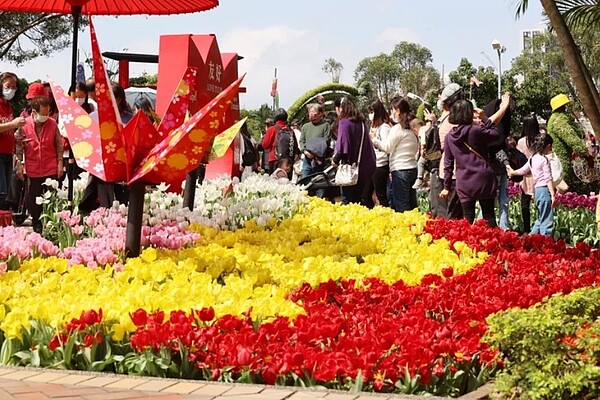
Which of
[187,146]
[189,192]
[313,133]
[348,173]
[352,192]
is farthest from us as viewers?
[313,133]

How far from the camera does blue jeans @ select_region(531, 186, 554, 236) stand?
992 cm

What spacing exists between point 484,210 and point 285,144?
609 centimetres

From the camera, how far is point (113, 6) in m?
7.77

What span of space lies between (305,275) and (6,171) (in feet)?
18.8

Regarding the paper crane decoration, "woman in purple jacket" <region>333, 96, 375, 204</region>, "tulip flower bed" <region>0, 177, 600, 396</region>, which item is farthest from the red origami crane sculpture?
"woman in purple jacket" <region>333, 96, 375, 204</region>

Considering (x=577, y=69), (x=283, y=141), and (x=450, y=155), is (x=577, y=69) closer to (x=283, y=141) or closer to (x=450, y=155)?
(x=450, y=155)

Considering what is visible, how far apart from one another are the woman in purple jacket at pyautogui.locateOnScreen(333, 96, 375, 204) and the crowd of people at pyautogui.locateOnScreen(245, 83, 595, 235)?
11mm

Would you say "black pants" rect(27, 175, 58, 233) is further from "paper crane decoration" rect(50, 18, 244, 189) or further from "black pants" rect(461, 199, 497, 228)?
"black pants" rect(461, 199, 497, 228)

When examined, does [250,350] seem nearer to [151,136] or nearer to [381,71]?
[151,136]

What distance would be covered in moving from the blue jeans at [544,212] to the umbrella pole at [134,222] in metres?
5.24

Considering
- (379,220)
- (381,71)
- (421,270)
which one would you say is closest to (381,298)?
(421,270)

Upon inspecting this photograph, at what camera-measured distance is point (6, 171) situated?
10.5 metres

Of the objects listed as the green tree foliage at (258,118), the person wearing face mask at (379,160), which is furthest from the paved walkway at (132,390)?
the green tree foliage at (258,118)

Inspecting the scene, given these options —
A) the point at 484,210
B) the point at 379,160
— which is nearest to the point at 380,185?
→ the point at 379,160
